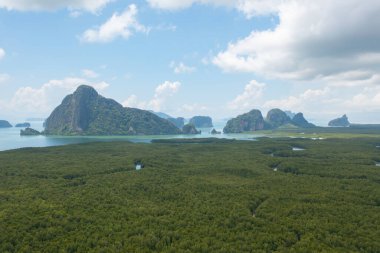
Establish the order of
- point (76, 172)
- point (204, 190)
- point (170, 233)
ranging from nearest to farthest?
point (170, 233)
point (204, 190)
point (76, 172)

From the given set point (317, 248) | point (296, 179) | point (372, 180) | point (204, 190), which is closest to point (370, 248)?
point (317, 248)

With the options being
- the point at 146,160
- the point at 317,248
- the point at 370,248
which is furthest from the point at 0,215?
the point at 146,160

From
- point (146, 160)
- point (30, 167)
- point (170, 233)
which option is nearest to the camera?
point (170, 233)

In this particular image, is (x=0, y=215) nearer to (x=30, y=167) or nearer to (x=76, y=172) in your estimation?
(x=76, y=172)

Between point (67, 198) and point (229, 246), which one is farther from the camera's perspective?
point (67, 198)

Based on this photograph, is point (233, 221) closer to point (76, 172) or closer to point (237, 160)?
point (76, 172)

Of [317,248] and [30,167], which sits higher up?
[30,167]
